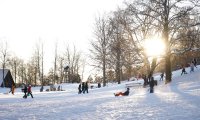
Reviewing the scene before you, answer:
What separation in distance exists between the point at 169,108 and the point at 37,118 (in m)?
6.52

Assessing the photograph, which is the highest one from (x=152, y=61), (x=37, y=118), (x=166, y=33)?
(x=166, y=33)

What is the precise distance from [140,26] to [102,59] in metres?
16.8

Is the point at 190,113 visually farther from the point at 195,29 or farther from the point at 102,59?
the point at 102,59

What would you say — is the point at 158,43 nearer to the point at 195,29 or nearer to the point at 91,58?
the point at 195,29

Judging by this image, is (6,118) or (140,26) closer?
(6,118)

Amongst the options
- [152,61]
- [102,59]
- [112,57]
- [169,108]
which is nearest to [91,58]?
[102,59]

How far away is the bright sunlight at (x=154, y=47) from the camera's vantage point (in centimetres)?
3688

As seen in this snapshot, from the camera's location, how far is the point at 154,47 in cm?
3778

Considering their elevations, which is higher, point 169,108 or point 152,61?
point 152,61

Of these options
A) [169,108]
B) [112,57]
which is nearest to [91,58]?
[112,57]

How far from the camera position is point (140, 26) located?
3719 centimetres

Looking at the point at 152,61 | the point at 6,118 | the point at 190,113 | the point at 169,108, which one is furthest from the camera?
the point at 152,61

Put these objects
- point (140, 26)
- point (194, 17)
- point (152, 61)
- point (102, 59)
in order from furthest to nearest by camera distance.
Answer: point (102, 59) < point (152, 61) < point (140, 26) < point (194, 17)

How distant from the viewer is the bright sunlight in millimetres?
36875
